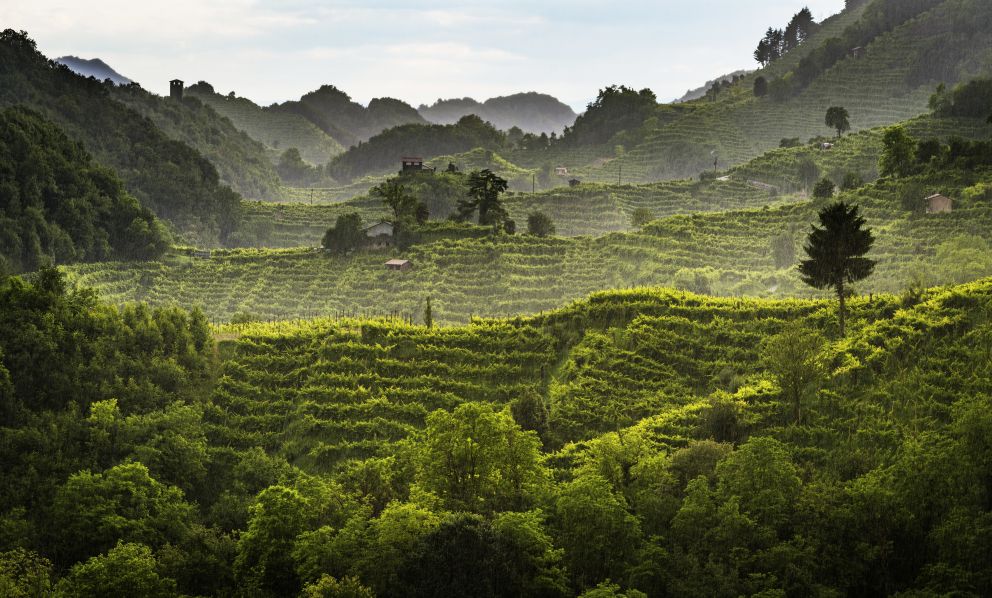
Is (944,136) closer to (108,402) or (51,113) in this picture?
(108,402)

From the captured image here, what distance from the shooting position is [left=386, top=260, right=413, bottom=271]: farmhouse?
94.4 metres

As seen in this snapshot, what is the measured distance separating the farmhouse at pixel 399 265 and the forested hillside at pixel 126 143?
48.5 metres

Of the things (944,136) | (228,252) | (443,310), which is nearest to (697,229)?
(443,310)

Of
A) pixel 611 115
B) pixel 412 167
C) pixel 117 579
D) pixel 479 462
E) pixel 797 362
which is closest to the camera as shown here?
pixel 117 579

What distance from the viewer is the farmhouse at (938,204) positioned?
3123 inches

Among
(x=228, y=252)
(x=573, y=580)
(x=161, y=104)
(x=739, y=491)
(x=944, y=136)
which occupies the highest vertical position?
(x=161, y=104)

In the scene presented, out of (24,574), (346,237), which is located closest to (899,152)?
(346,237)

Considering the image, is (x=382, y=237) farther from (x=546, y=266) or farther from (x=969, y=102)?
(x=969, y=102)

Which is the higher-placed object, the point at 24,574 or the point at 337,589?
the point at 337,589

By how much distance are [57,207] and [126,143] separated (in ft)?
145

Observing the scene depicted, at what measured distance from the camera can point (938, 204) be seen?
8019 cm

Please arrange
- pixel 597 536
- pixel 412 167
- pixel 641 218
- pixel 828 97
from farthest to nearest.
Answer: pixel 828 97 < pixel 412 167 < pixel 641 218 < pixel 597 536

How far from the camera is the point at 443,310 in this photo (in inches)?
3455

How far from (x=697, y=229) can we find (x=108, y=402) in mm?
62733
